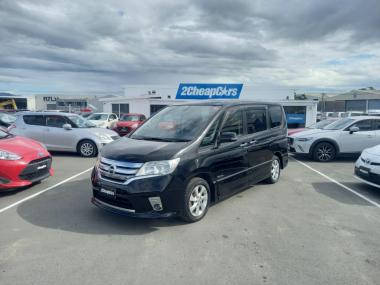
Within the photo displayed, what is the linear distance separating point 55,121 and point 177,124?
730 centimetres

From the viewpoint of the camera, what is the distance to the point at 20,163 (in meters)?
5.39

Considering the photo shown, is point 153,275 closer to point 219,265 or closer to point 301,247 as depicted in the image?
point 219,265

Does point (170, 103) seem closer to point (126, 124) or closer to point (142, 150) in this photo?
point (126, 124)

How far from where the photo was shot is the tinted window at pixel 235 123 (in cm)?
492

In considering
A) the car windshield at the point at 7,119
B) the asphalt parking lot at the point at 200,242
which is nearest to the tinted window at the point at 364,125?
the asphalt parking lot at the point at 200,242

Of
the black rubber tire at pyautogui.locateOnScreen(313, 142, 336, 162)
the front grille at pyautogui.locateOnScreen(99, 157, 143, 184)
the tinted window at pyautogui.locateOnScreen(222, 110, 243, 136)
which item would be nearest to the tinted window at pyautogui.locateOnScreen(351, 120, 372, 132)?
the black rubber tire at pyautogui.locateOnScreen(313, 142, 336, 162)

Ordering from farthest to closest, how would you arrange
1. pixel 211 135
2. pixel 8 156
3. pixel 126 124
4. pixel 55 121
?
pixel 126 124 → pixel 55 121 → pixel 8 156 → pixel 211 135

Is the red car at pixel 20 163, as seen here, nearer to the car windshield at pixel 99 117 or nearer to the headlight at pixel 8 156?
the headlight at pixel 8 156

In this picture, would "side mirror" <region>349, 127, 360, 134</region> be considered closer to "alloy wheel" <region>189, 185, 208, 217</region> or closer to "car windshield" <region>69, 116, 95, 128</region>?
"alloy wheel" <region>189, 185, 208, 217</region>

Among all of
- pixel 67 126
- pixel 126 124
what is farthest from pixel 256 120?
pixel 126 124

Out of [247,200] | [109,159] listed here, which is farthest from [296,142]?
[109,159]

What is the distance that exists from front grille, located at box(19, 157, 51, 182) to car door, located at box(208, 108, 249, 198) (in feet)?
12.0

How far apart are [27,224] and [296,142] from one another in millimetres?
8718

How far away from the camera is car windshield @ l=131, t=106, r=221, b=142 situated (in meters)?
4.60
